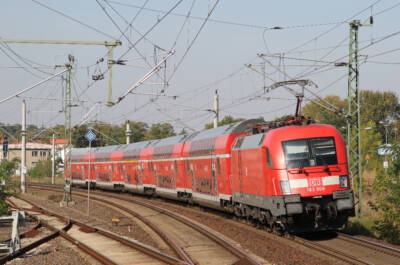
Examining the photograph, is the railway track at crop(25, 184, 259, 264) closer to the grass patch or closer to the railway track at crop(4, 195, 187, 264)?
the railway track at crop(4, 195, 187, 264)

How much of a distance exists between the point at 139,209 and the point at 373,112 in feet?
279

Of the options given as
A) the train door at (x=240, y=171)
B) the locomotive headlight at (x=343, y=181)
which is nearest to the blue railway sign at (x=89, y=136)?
the train door at (x=240, y=171)

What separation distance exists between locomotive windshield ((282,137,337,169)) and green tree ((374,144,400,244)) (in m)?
2.48

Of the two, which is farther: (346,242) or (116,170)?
(116,170)

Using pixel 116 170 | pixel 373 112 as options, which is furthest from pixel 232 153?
pixel 373 112

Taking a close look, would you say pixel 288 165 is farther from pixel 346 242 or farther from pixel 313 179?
pixel 346 242

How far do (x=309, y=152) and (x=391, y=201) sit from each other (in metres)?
3.31

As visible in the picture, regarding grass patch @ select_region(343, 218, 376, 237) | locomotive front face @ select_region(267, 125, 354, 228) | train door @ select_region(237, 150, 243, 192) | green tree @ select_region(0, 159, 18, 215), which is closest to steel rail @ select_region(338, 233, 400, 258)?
locomotive front face @ select_region(267, 125, 354, 228)

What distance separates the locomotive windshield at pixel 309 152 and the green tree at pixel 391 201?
2477 mm

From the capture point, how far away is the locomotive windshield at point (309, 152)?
1538 centimetres

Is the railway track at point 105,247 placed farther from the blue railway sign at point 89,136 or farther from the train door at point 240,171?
the train door at point 240,171

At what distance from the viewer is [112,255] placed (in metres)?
13.7

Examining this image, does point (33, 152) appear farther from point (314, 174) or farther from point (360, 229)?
point (314, 174)

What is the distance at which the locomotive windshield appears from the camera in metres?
15.4
